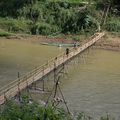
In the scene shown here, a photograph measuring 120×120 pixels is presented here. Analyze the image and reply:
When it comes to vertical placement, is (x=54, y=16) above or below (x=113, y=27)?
above

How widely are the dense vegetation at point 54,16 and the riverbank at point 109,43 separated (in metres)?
2.00

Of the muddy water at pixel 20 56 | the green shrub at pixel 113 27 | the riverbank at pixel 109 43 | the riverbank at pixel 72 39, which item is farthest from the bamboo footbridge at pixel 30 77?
the green shrub at pixel 113 27

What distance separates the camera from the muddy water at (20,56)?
24.1 m

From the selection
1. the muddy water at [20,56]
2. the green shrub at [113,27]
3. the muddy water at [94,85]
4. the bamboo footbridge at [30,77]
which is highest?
the green shrub at [113,27]

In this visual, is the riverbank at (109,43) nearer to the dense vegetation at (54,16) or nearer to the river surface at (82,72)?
the river surface at (82,72)

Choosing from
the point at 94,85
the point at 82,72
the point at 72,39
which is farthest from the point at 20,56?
the point at 72,39

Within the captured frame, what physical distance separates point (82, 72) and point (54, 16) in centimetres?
1715

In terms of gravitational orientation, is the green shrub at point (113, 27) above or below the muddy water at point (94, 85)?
above

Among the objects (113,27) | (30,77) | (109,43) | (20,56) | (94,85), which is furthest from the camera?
(113,27)

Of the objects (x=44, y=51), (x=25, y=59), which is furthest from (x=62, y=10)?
(x=25, y=59)

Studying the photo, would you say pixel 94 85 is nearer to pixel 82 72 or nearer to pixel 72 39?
pixel 82 72

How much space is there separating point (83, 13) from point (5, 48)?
36.1 ft

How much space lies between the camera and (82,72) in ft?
83.9

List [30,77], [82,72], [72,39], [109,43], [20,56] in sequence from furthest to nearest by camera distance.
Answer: [72,39] → [109,43] → [20,56] → [82,72] → [30,77]
